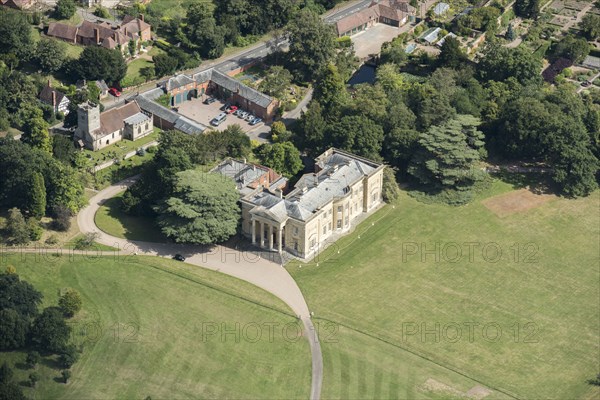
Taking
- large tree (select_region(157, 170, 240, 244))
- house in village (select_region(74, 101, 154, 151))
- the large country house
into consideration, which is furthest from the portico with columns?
house in village (select_region(74, 101, 154, 151))

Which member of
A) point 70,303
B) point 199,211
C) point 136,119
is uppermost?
point 199,211

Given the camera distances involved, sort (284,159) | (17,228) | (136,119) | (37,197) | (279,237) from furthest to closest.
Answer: (136,119)
(284,159)
(37,197)
(279,237)
(17,228)

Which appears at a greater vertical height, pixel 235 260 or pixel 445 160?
pixel 445 160

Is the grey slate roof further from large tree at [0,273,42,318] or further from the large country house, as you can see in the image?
large tree at [0,273,42,318]

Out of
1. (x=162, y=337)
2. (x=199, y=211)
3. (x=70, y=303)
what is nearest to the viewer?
(x=162, y=337)

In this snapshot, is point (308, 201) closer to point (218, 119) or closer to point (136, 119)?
point (218, 119)

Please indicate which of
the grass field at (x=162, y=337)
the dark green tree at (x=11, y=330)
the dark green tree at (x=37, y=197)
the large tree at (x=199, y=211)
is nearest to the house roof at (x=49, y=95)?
the dark green tree at (x=37, y=197)

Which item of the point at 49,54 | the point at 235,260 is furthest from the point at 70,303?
the point at 49,54
